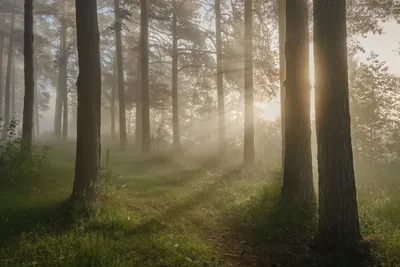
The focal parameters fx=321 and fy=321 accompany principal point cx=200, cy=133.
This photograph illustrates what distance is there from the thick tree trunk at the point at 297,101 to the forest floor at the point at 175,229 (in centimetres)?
98

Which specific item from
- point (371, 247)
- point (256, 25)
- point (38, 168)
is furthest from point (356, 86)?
point (38, 168)

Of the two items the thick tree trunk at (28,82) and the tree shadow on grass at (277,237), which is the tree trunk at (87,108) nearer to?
the tree shadow on grass at (277,237)

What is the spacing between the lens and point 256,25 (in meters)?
16.5

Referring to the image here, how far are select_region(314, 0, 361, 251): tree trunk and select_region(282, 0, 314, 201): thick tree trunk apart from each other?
10.1 ft

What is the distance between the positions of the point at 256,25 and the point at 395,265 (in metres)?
14.1

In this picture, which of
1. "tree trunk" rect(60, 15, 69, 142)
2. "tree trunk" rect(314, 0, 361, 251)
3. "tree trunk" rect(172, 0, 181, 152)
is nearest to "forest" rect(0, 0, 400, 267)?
"tree trunk" rect(314, 0, 361, 251)

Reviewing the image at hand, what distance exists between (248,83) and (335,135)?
31.4 ft

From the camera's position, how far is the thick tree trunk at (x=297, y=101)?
868 cm

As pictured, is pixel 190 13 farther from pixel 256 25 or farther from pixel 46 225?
pixel 46 225

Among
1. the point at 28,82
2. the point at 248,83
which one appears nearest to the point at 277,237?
the point at 248,83

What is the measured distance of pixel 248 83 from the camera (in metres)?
14.8

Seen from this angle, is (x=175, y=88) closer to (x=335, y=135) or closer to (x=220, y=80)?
(x=220, y=80)

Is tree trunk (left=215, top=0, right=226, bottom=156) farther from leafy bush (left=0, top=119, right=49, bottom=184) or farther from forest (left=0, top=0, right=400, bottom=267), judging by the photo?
leafy bush (left=0, top=119, right=49, bottom=184)

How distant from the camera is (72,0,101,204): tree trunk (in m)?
7.83
